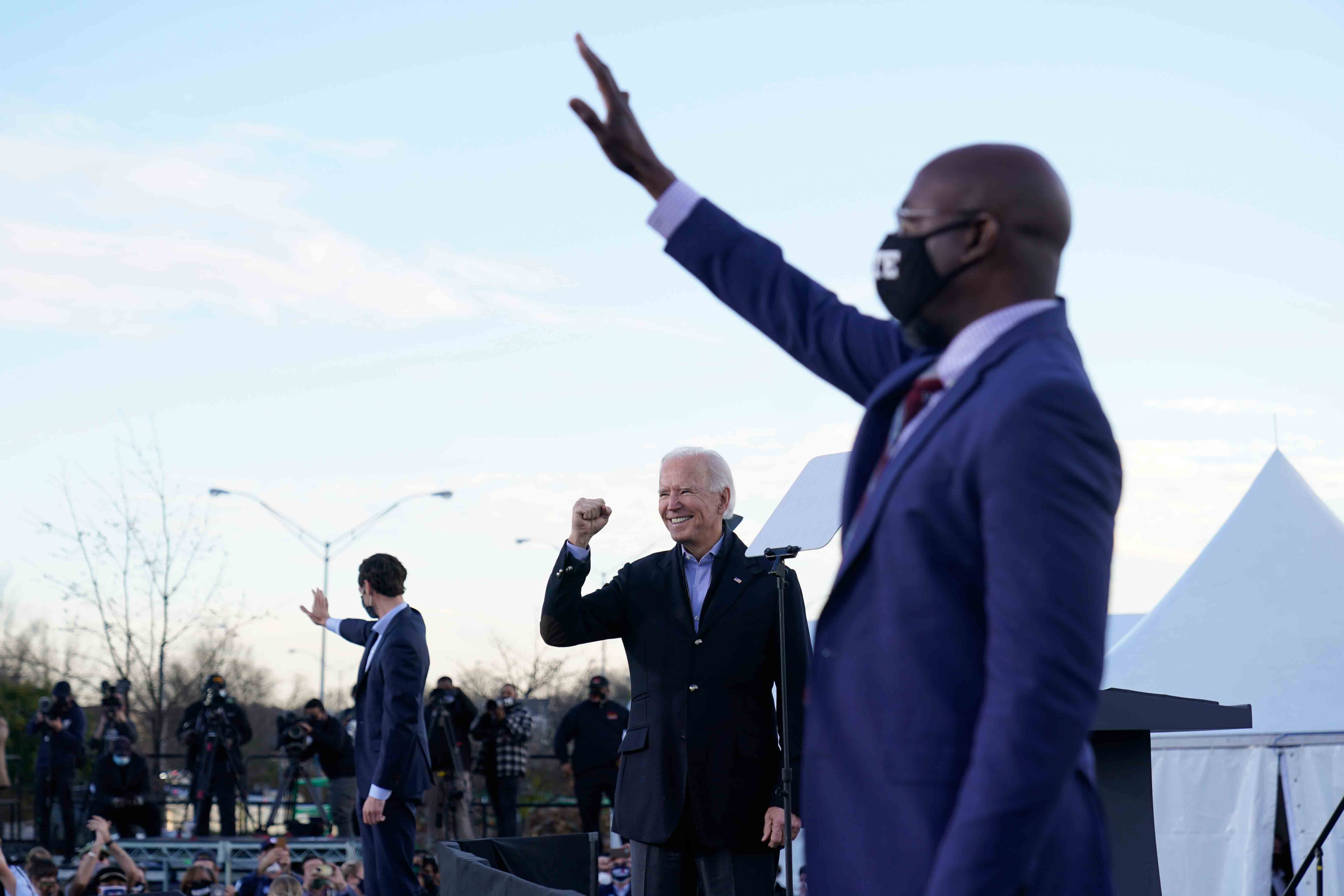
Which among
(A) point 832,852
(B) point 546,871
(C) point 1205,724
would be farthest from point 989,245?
(B) point 546,871

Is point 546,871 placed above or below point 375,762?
below

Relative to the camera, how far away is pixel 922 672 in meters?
1.63

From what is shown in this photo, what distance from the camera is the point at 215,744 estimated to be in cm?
1617

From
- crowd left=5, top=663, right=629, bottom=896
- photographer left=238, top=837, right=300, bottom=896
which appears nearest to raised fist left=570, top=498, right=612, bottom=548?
photographer left=238, top=837, right=300, bottom=896

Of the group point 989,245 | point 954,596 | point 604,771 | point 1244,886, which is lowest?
point 1244,886

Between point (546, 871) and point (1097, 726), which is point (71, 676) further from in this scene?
point (1097, 726)

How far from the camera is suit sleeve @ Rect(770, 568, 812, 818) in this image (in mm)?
4309

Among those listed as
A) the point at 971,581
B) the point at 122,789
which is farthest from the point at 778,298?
the point at 122,789

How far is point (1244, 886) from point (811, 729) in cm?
1152

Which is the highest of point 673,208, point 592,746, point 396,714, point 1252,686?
point 673,208

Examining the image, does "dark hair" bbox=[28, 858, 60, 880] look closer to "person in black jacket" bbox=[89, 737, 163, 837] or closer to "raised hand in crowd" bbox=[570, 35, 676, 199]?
"person in black jacket" bbox=[89, 737, 163, 837]

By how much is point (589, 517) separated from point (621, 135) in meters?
2.03

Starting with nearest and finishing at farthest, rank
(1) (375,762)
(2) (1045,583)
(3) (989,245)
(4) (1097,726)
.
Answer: (2) (1045,583) < (3) (989,245) < (4) (1097,726) < (1) (375,762)

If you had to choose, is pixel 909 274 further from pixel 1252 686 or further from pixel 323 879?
pixel 1252 686
